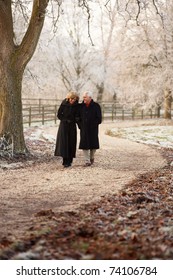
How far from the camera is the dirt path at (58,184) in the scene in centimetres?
782

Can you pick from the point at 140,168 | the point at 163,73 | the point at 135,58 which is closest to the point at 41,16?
the point at 140,168

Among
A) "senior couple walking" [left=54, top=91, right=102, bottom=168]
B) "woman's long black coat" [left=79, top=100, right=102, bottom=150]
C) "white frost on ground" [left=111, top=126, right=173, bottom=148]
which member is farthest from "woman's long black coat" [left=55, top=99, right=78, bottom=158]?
"white frost on ground" [left=111, top=126, right=173, bottom=148]

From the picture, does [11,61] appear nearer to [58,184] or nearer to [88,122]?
[88,122]

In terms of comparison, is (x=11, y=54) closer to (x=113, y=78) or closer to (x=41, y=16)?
(x=41, y=16)

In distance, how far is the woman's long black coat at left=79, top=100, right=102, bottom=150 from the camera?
1288 centimetres

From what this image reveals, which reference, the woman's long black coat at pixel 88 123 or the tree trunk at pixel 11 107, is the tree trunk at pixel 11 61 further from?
the woman's long black coat at pixel 88 123

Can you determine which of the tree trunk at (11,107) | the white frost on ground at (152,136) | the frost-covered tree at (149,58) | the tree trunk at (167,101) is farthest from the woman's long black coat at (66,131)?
the tree trunk at (167,101)

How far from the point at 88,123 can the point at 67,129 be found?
1.81 feet

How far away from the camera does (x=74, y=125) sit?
1286 cm

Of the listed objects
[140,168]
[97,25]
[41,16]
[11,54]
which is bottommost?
[140,168]

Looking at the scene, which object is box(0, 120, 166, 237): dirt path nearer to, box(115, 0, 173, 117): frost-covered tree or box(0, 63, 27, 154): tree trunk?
box(0, 63, 27, 154): tree trunk

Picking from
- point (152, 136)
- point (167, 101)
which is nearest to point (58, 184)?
point (152, 136)
